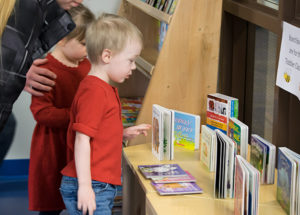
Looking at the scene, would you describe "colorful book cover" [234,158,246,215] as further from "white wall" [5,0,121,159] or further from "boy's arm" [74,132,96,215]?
"white wall" [5,0,121,159]

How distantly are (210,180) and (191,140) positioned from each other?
44 centimetres

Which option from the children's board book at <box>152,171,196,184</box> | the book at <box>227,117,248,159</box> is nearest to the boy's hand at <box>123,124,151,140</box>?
the children's board book at <box>152,171,196,184</box>

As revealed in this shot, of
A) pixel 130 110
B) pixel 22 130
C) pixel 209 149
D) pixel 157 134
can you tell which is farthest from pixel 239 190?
pixel 22 130

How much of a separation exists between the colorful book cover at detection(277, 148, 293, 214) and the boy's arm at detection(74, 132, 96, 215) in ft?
2.34

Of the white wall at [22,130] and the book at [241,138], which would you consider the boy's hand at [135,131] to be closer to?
the book at [241,138]

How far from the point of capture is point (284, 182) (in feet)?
5.56

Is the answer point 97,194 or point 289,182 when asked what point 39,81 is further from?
point 289,182

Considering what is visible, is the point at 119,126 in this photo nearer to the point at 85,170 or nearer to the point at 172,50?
the point at 85,170

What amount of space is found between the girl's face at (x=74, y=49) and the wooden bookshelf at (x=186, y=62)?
36 cm

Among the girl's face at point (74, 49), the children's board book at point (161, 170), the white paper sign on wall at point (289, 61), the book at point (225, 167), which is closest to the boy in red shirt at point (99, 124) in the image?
the children's board book at point (161, 170)

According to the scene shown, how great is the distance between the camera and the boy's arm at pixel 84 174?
6.48 feet

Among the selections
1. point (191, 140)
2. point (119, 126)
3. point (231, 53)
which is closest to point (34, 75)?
point (119, 126)

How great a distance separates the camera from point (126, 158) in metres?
2.38

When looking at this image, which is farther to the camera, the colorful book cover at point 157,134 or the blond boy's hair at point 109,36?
the colorful book cover at point 157,134
